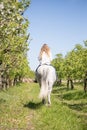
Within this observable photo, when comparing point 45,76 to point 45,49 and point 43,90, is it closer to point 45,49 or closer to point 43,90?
point 43,90

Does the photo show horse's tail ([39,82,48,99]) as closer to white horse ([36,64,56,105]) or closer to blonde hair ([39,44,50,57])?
white horse ([36,64,56,105])

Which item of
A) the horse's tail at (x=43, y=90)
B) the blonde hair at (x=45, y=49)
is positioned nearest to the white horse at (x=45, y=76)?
the horse's tail at (x=43, y=90)

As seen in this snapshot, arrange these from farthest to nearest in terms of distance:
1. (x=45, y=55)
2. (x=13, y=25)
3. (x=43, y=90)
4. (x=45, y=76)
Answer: (x=13, y=25), (x=45, y=55), (x=45, y=76), (x=43, y=90)

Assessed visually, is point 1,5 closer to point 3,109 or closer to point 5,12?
point 5,12

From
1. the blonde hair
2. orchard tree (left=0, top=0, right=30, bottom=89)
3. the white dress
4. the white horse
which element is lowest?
the white horse

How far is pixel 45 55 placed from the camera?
18.1 m

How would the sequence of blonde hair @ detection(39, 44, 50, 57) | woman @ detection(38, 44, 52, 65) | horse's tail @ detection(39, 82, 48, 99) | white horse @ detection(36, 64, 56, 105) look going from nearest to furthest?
horse's tail @ detection(39, 82, 48, 99), white horse @ detection(36, 64, 56, 105), woman @ detection(38, 44, 52, 65), blonde hair @ detection(39, 44, 50, 57)

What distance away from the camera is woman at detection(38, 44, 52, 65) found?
59.0 ft

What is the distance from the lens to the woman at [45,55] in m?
18.0

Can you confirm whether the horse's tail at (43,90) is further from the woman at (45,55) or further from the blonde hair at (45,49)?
the blonde hair at (45,49)

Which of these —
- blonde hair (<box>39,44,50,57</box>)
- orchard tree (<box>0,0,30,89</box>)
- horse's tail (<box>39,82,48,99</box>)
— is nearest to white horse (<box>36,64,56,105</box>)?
horse's tail (<box>39,82,48,99</box>)

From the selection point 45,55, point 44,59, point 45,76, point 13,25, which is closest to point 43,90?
point 45,76

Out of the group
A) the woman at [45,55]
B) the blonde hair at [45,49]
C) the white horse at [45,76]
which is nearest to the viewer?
the white horse at [45,76]

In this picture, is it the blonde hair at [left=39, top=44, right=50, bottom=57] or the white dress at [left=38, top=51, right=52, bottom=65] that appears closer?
the white dress at [left=38, top=51, right=52, bottom=65]
